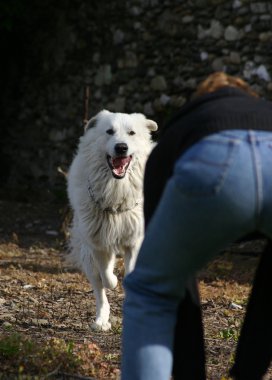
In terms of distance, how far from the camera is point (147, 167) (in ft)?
9.41

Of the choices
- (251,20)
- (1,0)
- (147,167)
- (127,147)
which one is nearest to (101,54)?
(1,0)

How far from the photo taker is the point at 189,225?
257cm

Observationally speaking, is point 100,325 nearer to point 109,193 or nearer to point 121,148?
point 109,193

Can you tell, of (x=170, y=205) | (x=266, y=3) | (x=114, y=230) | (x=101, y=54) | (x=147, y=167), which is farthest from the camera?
(x=101, y=54)

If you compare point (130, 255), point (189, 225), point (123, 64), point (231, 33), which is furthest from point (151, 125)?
point (123, 64)

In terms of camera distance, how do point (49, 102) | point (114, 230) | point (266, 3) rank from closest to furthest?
point (114, 230), point (266, 3), point (49, 102)

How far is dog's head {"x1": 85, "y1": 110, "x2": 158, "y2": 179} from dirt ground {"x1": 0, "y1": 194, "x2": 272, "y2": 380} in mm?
1061

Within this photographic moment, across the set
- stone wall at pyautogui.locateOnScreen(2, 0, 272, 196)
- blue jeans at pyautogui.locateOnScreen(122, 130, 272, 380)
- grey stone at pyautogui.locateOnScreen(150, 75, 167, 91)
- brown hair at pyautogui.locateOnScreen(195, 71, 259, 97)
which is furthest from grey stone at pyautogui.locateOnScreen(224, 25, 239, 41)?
blue jeans at pyautogui.locateOnScreen(122, 130, 272, 380)

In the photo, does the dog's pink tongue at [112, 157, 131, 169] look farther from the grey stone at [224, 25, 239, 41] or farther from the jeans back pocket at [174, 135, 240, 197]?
the grey stone at [224, 25, 239, 41]

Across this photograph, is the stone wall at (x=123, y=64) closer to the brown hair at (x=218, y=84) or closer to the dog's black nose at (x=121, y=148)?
the dog's black nose at (x=121, y=148)

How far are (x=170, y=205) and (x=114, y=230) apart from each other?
11.6 ft

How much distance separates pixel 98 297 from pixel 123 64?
6.57 meters

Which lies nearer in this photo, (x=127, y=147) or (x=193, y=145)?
(x=193, y=145)

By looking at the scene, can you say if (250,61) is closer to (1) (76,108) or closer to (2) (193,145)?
(1) (76,108)
